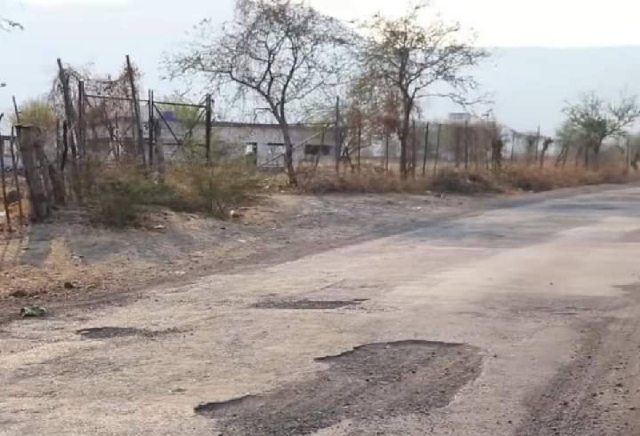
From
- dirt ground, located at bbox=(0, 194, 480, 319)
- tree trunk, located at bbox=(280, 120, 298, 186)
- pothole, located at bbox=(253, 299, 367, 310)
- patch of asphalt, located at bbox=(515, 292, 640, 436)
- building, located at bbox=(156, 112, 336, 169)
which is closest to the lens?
patch of asphalt, located at bbox=(515, 292, 640, 436)

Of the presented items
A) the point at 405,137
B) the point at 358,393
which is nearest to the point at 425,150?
the point at 405,137

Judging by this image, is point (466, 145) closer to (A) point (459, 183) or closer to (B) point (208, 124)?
(A) point (459, 183)

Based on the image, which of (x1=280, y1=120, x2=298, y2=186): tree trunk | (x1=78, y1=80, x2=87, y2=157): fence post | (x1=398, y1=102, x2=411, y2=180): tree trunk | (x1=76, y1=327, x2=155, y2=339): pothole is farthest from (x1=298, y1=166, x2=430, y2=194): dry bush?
(x1=76, y1=327, x2=155, y2=339): pothole

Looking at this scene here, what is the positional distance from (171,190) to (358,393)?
1329cm

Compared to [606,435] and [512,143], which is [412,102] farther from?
[606,435]

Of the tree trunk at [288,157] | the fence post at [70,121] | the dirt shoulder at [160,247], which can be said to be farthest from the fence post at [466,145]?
the fence post at [70,121]

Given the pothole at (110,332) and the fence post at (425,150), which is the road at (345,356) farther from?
the fence post at (425,150)

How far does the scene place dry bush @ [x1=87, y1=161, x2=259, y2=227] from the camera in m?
17.9

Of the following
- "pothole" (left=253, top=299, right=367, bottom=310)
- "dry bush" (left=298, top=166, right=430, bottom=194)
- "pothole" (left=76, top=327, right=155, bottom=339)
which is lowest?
"dry bush" (left=298, top=166, right=430, bottom=194)

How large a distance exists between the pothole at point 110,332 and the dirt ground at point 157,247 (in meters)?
1.38

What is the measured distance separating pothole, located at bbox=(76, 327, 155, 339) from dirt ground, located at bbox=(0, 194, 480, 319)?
4.52 ft

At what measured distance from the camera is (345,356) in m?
8.60

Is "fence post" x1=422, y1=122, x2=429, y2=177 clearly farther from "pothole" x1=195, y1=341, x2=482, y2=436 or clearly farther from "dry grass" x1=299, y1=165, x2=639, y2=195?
"pothole" x1=195, y1=341, x2=482, y2=436

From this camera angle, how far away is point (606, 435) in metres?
6.40
